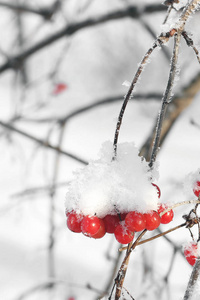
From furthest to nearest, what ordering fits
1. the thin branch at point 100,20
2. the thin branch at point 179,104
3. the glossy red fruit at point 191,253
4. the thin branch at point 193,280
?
the thin branch at point 100,20 < the thin branch at point 179,104 < the glossy red fruit at point 191,253 < the thin branch at point 193,280

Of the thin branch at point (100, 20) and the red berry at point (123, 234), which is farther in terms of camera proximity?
the thin branch at point (100, 20)

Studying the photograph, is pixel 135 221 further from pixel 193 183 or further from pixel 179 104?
pixel 179 104

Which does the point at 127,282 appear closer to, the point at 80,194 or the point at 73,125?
the point at 80,194

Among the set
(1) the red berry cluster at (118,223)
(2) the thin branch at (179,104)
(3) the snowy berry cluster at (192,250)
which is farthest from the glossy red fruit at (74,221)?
(2) the thin branch at (179,104)

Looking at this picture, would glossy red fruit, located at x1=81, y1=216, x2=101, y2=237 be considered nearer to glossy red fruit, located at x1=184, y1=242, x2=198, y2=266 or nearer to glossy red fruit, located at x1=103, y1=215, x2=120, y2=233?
glossy red fruit, located at x1=103, y1=215, x2=120, y2=233

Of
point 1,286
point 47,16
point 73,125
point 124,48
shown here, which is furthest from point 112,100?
point 124,48

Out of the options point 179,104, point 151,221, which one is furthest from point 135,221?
point 179,104

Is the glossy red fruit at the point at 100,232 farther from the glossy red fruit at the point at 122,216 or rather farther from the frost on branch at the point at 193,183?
the frost on branch at the point at 193,183
